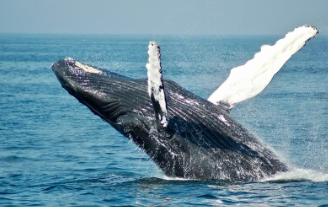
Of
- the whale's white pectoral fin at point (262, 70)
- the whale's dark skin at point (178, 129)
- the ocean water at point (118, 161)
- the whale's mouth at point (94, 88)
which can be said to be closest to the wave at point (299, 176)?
the ocean water at point (118, 161)

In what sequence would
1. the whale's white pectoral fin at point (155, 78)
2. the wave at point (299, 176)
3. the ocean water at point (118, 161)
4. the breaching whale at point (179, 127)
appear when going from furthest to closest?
the wave at point (299, 176)
the ocean water at point (118, 161)
the breaching whale at point (179, 127)
the whale's white pectoral fin at point (155, 78)

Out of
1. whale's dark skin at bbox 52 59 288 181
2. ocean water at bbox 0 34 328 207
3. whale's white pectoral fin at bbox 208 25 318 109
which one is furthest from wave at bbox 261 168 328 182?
whale's white pectoral fin at bbox 208 25 318 109

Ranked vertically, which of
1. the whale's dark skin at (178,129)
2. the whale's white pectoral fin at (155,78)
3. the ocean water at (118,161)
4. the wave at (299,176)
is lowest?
the ocean water at (118,161)

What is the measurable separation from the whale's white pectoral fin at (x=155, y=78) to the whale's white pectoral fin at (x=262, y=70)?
4.52ft

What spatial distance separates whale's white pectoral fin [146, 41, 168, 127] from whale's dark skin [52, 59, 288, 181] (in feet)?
1.71

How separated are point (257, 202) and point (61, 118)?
1582 centimetres

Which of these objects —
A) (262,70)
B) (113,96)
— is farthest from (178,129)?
(262,70)

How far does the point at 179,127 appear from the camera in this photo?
10.2 meters

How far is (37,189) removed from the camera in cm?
1177

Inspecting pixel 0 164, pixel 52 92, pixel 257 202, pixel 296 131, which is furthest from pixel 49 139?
pixel 52 92

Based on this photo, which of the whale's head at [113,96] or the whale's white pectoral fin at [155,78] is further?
the whale's head at [113,96]

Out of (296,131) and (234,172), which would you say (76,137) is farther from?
(234,172)

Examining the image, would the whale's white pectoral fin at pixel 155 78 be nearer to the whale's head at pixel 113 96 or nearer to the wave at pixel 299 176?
the whale's head at pixel 113 96

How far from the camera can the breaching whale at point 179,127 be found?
10133mm
